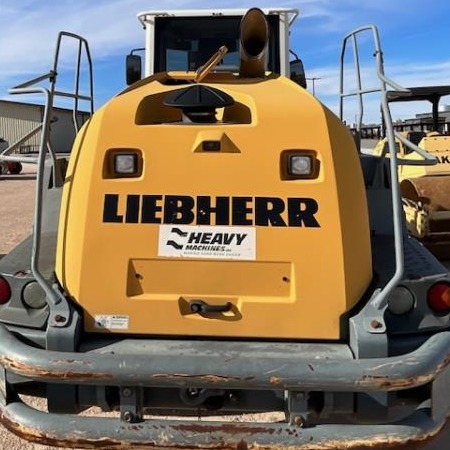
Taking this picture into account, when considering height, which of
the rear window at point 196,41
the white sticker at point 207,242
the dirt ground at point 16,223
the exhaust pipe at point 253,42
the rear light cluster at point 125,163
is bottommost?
the dirt ground at point 16,223

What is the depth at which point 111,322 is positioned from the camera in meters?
2.78

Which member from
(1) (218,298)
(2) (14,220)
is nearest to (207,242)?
(1) (218,298)

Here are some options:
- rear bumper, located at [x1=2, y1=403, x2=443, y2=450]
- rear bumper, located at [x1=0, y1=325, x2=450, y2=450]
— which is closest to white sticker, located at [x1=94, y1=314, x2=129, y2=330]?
rear bumper, located at [x1=0, y1=325, x2=450, y2=450]

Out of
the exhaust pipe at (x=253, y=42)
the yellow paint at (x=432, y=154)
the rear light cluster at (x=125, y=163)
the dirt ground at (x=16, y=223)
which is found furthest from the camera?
the yellow paint at (x=432, y=154)

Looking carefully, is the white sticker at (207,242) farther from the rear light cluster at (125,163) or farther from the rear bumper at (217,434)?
the rear bumper at (217,434)

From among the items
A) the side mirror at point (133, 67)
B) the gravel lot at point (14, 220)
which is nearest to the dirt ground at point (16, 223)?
the gravel lot at point (14, 220)

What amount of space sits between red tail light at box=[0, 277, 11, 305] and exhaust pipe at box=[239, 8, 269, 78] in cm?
173

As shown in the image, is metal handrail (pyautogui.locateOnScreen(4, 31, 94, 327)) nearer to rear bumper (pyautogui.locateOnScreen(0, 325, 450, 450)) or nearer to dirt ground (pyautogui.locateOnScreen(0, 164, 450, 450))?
rear bumper (pyautogui.locateOnScreen(0, 325, 450, 450))

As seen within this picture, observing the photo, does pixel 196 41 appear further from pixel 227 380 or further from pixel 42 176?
pixel 227 380

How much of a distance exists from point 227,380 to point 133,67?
11.1ft

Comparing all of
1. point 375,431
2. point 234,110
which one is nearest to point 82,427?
point 375,431

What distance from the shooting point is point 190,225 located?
282 cm

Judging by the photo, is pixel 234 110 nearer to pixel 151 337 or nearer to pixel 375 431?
pixel 151 337

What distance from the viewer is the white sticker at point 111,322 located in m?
2.78
